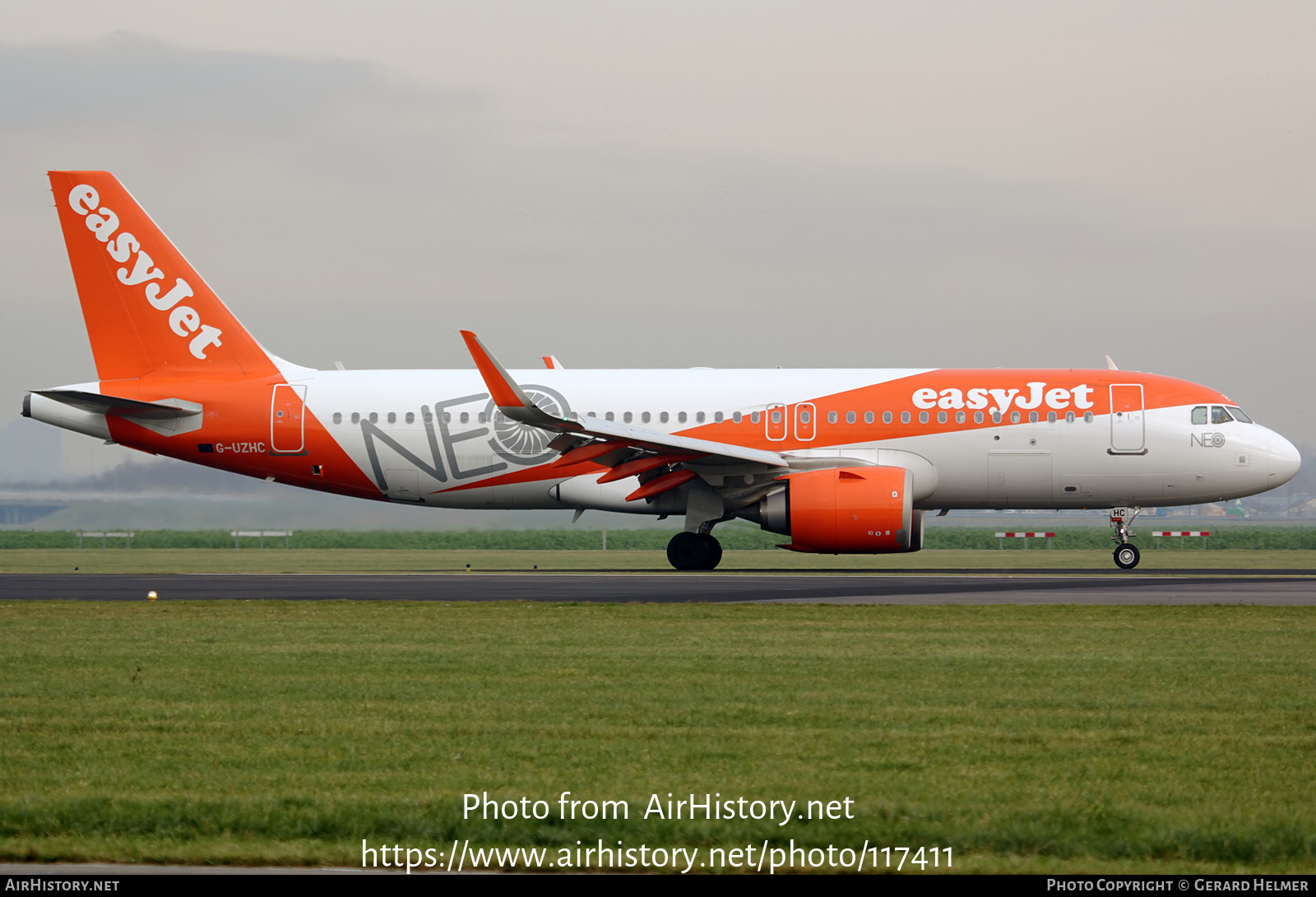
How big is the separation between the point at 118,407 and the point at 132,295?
7.89 ft

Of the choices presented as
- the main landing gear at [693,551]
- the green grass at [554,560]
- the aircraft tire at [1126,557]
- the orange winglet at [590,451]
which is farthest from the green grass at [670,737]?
the green grass at [554,560]

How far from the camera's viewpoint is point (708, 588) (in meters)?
21.4

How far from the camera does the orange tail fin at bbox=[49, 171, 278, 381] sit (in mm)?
28562

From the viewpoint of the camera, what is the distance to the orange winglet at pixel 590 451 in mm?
25906

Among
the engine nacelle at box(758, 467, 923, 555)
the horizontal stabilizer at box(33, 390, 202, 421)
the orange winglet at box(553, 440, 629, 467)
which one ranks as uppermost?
the horizontal stabilizer at box(33, 390, 202, 421)

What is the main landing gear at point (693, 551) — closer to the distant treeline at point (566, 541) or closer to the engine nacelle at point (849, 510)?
the engine nacelle at point (849, 510)

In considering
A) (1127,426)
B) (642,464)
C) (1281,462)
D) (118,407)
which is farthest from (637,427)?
(1281,462)

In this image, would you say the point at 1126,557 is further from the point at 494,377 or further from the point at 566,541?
the point at 566,541

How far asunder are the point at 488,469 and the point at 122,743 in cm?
1966

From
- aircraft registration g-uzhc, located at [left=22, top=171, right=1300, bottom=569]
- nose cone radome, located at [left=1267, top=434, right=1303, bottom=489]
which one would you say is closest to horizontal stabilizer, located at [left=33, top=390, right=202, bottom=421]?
aircraft registration g-uzhc, located at [left=22, top=171, right=1300, bottom=569]

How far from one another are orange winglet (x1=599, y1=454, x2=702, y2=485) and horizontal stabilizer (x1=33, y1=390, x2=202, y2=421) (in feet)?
29.3

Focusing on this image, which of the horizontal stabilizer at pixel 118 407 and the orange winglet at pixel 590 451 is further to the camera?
the horizontal stabilizer at pixel 118 407

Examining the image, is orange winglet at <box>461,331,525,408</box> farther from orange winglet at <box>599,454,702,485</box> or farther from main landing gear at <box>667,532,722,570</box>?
main landing gear at <box>667,532,722,570</box>

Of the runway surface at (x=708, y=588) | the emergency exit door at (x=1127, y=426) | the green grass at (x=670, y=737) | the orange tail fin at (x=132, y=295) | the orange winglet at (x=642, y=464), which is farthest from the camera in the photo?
the orange tail fin at (x=132, y=295)
